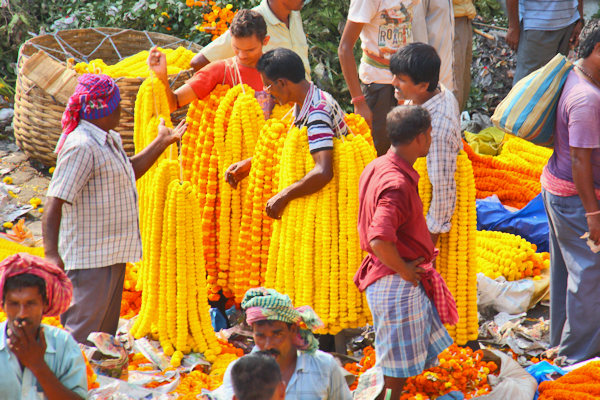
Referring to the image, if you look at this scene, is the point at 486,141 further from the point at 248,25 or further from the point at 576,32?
the point at 248,25

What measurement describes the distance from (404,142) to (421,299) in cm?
70

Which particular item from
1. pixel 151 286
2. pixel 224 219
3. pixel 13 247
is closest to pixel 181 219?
pixel 151 286

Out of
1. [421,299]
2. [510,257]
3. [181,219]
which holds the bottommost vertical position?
[510,257]

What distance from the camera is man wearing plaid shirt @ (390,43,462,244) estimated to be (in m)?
3.80

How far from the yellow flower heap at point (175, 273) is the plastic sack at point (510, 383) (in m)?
1.40

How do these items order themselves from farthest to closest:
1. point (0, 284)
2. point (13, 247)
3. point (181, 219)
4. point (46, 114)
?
point (46, 114) → point (13, 247) → point (181, 219) → point (0, 284)

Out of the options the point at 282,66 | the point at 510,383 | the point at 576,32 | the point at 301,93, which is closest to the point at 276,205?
the point at 301,93

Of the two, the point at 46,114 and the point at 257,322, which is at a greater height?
the point at 46,114

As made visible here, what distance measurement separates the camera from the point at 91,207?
3.58 meters

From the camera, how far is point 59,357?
2648 mm

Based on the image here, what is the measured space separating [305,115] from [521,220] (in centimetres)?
250

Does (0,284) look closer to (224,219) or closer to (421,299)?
(421,299)

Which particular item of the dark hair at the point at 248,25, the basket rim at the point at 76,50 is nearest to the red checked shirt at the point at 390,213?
the dark hair at the point at 248,25

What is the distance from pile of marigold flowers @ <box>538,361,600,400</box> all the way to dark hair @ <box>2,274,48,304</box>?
237 cm
